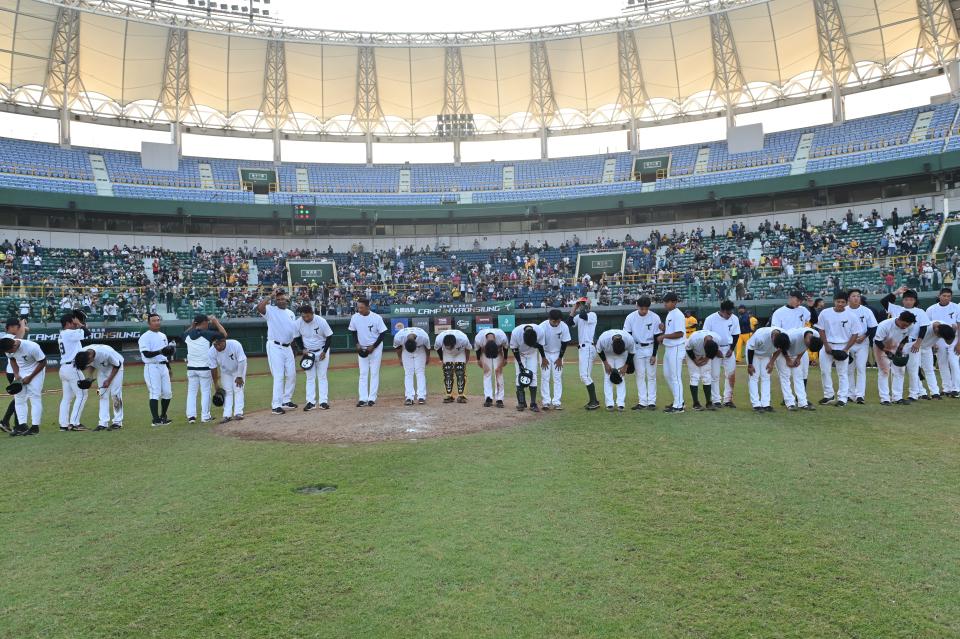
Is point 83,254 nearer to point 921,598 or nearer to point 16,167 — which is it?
point 16,167

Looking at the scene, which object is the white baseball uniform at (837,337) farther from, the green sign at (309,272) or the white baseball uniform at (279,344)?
the green sign at (309,272)

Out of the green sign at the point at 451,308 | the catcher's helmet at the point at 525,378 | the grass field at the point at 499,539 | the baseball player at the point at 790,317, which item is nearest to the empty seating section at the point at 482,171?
the green sign at the point at 451,308

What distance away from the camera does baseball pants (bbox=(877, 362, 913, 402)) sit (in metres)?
11.3

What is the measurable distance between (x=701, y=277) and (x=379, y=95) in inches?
1217

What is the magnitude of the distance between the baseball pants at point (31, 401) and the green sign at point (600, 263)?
34.3m

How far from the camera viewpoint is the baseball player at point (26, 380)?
10.8m

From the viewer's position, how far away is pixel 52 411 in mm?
14227

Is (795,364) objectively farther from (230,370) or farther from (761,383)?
(230,370)

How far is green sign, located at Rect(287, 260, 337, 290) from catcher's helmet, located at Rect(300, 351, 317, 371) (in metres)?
30.0

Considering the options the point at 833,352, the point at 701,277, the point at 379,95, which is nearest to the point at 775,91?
the point at 701,277

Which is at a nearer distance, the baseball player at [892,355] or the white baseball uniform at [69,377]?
the white baseball uniform at [69,377]

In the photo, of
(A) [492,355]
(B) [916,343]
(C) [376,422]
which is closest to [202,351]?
(C) [376,422]

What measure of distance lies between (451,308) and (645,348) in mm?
23294

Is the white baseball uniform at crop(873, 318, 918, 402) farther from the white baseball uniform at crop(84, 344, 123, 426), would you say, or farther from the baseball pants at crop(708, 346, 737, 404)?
the white baseball uniform at crop(84, 344, 123, 426)
